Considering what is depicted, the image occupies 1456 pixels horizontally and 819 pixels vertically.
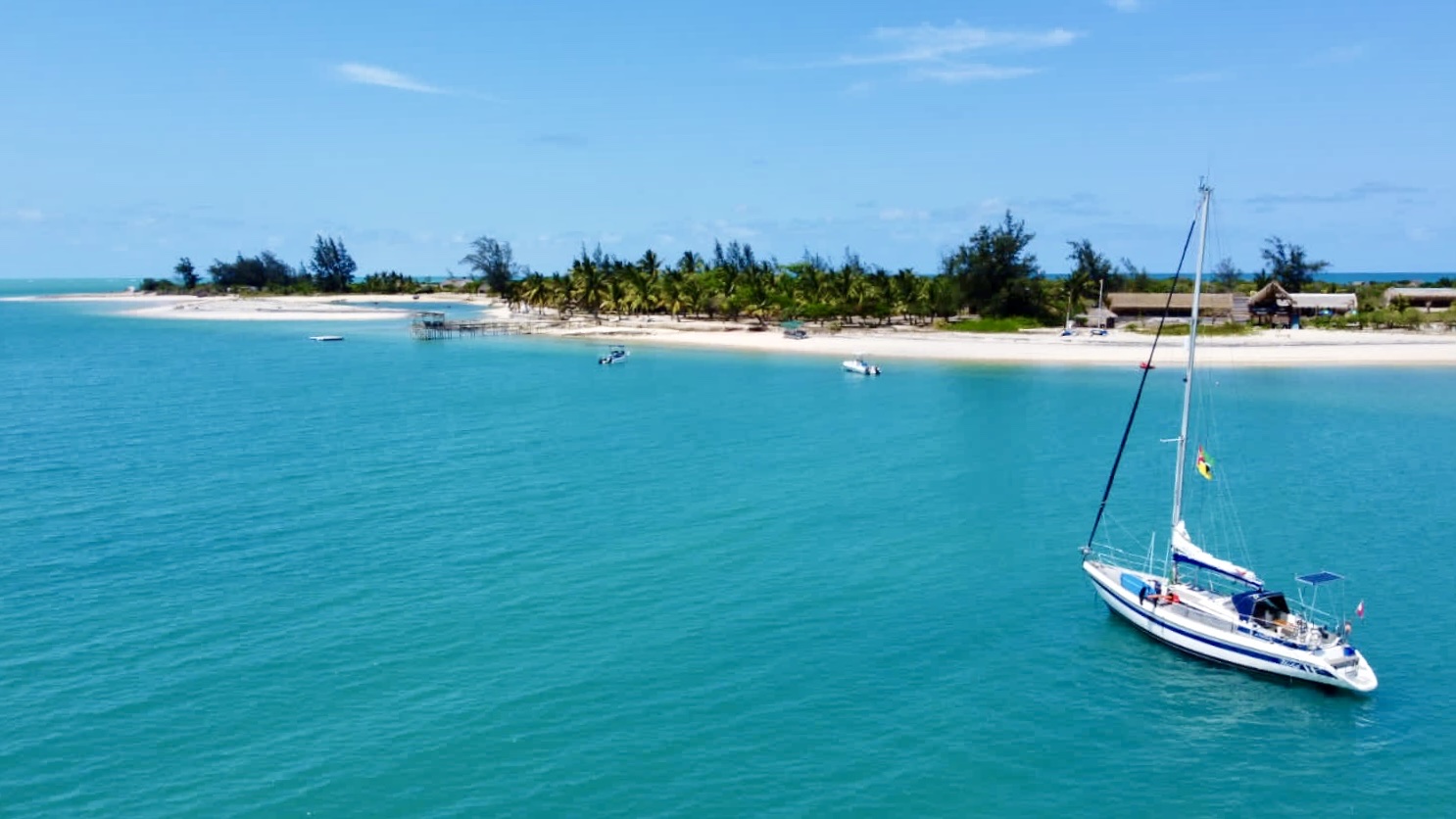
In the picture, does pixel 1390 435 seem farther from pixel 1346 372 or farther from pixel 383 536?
pixel 383 536

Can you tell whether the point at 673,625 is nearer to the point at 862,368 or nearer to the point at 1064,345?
the point at 862,368

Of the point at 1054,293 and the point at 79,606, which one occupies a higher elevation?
the point at 1054,293

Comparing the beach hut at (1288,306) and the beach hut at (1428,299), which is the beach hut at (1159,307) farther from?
the beach hut at (1428,299)

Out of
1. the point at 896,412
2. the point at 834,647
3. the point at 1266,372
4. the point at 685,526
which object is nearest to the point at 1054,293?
the point at 1266,372

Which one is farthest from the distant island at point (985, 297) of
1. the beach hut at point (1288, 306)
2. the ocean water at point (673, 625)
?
the ocean water at point (673, 625)

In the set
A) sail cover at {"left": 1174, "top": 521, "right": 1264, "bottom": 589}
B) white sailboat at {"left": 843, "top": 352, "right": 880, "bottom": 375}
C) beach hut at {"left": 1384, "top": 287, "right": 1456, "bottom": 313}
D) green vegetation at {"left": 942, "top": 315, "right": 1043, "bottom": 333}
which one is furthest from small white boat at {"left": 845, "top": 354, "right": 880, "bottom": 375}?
beach hut at {"left": 1384, "top": 287, "right": 1456, "bottom": 313}
